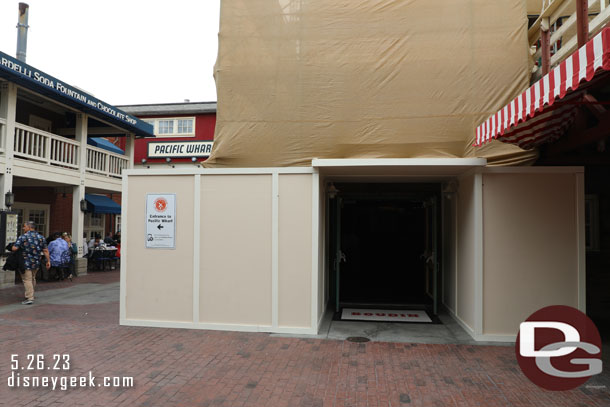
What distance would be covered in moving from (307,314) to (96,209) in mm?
13996

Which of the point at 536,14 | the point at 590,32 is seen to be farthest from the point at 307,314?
the point at 536,14

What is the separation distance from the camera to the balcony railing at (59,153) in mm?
13445

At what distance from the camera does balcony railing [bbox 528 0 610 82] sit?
5129 millimetres

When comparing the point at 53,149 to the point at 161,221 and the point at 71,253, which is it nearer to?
the point at 71,253

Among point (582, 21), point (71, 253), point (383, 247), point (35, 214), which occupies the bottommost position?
point (71, 253)

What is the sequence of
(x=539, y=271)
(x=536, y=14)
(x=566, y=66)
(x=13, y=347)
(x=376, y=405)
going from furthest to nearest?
(x=536, y=14) → (x=539, y=271) → (x=13, y=347) → (x=376, y=405) → (x=566, y=66)

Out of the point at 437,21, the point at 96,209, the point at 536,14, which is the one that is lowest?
the point at 96,209

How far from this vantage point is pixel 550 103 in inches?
168

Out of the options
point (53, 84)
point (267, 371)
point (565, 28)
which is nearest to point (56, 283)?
point (53, 84)

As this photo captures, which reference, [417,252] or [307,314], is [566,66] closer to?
[307,314]

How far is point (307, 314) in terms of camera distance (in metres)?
6.99

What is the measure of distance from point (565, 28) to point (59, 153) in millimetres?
15626

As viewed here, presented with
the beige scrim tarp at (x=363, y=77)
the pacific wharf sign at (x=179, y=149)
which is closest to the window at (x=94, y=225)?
the pacific wharf sign at (x=179, y=149)

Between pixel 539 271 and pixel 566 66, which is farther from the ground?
pixel 566 66
